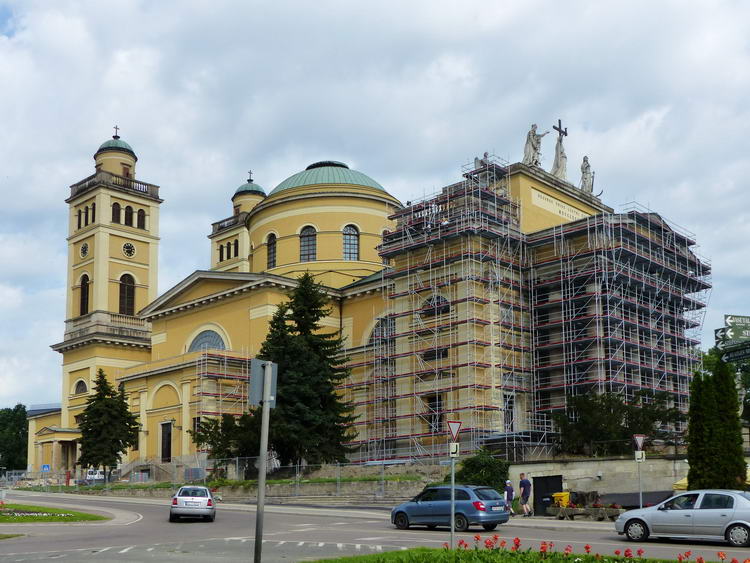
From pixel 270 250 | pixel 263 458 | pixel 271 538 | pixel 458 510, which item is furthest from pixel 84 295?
pixel 263 458

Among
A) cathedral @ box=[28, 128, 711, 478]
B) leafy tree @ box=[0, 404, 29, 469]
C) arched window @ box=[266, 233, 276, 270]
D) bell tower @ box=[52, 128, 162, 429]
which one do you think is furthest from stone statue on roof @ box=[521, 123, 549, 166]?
leafy tree @ box=[0, 404, 29, 469]

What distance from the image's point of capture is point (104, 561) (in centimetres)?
1728

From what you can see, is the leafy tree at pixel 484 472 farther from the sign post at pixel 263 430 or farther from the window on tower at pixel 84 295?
the window on tower at pixel 84 295

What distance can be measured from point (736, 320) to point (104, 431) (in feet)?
122

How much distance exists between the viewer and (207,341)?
2504 inches

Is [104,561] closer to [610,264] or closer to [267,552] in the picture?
[267,552]

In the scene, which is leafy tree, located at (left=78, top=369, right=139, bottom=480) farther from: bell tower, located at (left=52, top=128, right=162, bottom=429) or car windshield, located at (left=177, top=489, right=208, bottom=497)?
car windshield, located at (left=177, top=489, right=208, bottom=497)

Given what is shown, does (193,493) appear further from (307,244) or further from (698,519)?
(307,244)

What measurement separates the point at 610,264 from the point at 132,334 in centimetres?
4479

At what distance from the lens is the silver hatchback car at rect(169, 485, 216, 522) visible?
2959 cm

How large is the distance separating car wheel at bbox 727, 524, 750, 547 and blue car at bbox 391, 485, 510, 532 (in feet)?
20.9

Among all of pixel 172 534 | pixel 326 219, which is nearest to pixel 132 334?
pixel 326 219

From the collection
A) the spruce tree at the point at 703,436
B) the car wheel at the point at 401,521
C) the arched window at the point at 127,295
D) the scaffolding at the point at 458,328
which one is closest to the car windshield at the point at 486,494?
the car wheel at the point at 401,521

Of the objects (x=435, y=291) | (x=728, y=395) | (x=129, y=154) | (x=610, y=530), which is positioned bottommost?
(x=610, y=530)
